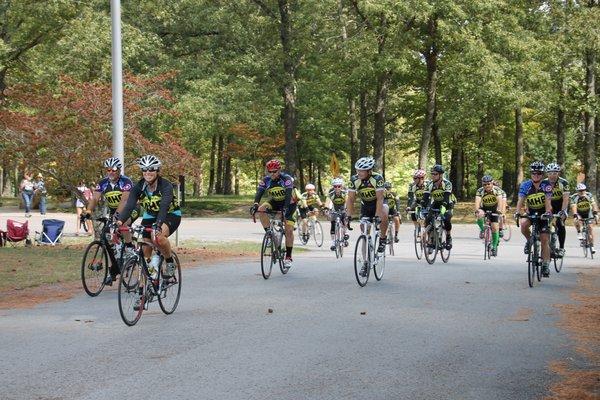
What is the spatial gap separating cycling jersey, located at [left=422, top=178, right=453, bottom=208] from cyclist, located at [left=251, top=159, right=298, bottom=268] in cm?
388

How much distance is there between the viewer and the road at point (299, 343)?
728cm

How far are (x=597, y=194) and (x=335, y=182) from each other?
81.1ft

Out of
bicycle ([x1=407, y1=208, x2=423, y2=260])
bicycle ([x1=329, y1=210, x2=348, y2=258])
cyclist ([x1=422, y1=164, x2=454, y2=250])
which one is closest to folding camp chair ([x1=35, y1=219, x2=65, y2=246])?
bicycle ([x1=329, y1=210, x2=348, y2=258])

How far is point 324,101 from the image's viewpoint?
5297 centimetres

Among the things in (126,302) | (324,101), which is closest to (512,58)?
(324,101)

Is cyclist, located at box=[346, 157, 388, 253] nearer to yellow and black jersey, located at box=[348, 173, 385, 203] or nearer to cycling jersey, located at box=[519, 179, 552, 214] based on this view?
yellow and black jersey, located at box=[348, 173, 385, 203]

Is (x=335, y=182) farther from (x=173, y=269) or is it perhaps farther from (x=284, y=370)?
(x=284, y=370)

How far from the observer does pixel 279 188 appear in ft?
52.2

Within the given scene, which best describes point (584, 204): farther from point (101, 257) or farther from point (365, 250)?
point (101, 257)

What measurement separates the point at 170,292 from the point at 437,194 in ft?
29.8

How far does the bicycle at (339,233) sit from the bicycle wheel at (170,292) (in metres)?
10.3

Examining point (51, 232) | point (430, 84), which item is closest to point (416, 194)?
point (51, 232)

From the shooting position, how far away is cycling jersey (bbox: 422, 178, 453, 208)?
19.1 metres

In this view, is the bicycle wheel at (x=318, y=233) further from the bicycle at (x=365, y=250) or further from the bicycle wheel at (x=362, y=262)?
the bicycle wheel at (x=362, y=262)
